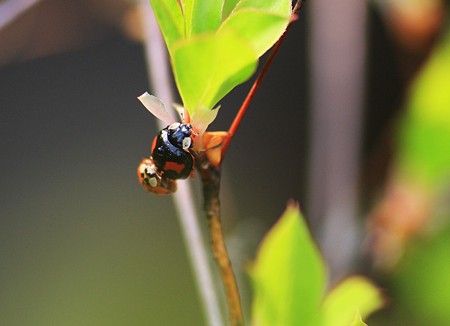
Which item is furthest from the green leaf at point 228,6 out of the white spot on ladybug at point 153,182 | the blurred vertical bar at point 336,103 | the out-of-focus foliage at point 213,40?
the blurred vertical bar at point 336,103

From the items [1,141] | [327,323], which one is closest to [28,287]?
[1,141]

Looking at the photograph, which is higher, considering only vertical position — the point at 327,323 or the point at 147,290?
the point at 327,323

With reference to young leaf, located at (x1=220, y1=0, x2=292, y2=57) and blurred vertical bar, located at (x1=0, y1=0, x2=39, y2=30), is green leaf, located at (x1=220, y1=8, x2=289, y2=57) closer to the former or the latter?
young leaf, located at (x1=220, y1=0, x2=292, y2=57)

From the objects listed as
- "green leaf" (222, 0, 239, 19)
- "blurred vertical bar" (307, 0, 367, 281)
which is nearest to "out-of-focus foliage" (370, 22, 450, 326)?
"blurred vertical bar" (307, 0, 367, 281)

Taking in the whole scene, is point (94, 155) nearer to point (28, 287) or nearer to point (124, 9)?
point (28, 287)

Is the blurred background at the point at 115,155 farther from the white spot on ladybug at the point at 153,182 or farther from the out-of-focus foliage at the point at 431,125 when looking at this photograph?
the white spot on ladybug at the point at 153,182

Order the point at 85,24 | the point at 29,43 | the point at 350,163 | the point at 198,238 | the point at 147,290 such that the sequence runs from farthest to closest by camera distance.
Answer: the point at 147,290
the point at 85,24
the point at 29,43
the point at 350,163
the point at 198,238
